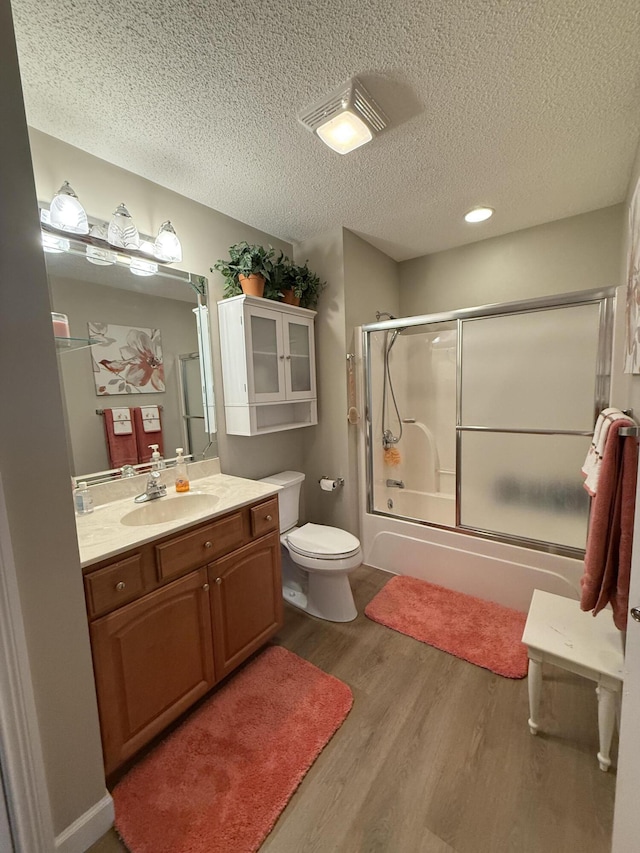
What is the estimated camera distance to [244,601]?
5.32ft

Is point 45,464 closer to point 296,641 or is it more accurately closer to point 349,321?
point 296,641

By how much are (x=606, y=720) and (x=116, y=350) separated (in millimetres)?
2510

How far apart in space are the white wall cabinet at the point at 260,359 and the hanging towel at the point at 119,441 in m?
0.58

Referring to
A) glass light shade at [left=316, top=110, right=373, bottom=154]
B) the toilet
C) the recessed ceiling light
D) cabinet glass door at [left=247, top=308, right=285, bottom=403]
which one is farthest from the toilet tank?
the recessed ceiling light

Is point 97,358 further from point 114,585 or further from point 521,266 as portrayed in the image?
point 521,266

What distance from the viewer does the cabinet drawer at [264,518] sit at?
1.65 meters

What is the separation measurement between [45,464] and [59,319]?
2.87ft

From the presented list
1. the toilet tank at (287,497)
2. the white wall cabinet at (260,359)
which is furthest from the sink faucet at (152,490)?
the toilet tank at (287,497)

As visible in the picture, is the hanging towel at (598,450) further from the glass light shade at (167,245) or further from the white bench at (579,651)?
the glass light shade at (167,245)

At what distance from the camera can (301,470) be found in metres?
2.81

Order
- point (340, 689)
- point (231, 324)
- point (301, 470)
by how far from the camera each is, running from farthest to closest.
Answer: point (301, 470)
point (231, 324)
point (340, 689)

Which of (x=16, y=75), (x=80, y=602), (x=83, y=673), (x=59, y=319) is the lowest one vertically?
(x=83, y=673)

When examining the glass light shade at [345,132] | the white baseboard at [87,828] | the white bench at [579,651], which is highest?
the glass light shade at [345,132]

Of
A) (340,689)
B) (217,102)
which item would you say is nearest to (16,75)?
(217,102)
